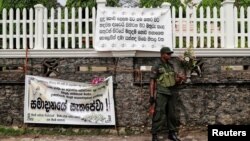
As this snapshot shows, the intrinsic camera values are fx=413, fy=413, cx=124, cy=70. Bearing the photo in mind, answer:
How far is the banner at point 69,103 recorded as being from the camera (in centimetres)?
889

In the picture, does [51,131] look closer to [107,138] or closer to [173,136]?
[107,138]

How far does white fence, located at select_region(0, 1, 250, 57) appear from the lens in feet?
29.6

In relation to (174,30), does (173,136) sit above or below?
below

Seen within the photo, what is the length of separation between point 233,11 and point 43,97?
4.57 metres

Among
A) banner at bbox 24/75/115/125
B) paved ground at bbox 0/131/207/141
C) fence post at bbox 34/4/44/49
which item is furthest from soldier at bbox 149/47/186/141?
fence post at bbox 34/4/44/49

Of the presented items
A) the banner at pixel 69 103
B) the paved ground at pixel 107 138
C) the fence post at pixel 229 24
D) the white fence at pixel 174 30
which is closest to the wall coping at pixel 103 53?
the white fence at pixel 174 30

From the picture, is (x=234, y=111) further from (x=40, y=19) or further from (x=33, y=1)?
(x=33, y=1)

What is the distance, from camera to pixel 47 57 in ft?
29.9

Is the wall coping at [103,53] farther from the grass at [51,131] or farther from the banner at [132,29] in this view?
the grass at [51,131]

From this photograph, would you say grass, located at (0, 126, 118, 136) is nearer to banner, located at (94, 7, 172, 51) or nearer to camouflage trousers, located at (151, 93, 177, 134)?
camouflage trousers, located at (151, 93, 177, 134)

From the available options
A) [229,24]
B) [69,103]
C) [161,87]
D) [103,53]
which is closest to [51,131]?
[69,103]

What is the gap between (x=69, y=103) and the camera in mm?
8945

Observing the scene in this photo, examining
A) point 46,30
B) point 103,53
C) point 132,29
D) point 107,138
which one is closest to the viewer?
point 107,138

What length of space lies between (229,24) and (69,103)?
3.89m
